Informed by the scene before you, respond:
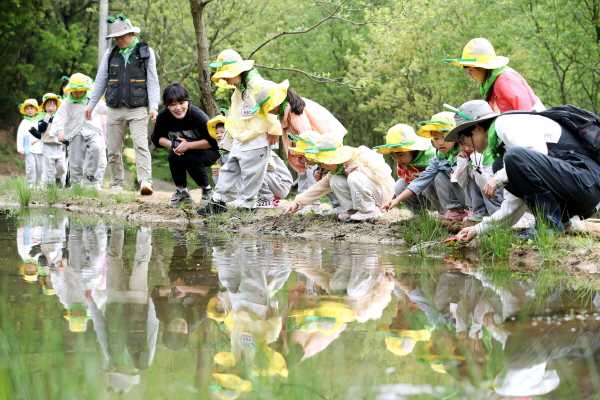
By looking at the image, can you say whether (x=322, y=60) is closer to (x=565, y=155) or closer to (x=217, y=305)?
(x=565, y=155)

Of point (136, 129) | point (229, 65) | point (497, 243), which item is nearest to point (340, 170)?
point (229, 65)

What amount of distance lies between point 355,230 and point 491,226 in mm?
1747

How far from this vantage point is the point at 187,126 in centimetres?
880

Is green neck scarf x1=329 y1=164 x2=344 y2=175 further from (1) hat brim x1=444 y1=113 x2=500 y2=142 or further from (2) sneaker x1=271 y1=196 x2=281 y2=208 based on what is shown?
(2) sneaker x1=271 y1=196 x2=281 y2=208

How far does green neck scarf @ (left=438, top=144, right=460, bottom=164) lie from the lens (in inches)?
255

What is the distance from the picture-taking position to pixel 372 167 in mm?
6973

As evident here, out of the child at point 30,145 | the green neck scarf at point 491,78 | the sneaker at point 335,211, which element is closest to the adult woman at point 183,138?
the sneaker at point 335,211

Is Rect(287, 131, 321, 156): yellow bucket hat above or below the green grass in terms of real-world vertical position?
above

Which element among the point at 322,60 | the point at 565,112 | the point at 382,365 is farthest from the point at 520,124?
the point at 322,60

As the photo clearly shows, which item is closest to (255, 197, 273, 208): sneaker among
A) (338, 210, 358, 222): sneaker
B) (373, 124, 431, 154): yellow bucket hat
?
(338, 210, 358, 222): sneaker

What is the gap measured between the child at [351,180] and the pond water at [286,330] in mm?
2253

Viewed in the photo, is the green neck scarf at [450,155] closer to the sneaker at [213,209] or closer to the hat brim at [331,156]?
the hat brim at [331,156]

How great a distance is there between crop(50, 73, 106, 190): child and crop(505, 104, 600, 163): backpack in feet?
25.8

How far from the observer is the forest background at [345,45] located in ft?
54.5
